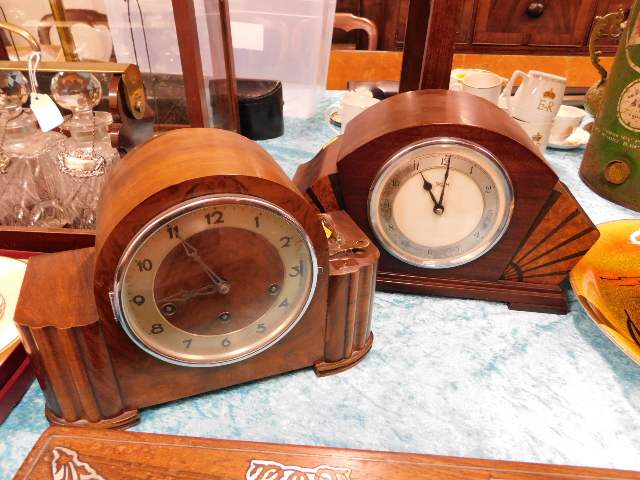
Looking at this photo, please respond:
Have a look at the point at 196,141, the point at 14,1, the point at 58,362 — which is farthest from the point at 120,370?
the point at 14,1

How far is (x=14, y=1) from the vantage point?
6.98 ft

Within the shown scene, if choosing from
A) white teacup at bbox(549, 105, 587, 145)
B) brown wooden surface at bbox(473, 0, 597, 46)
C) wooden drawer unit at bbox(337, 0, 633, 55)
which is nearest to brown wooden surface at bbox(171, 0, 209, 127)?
white teacup at bbox(549, 105, 587, 145)

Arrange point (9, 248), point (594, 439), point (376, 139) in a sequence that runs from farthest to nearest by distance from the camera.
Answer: point (9, 248) → point (376, 139) → point (594, 439)

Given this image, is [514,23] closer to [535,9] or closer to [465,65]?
[535,9]

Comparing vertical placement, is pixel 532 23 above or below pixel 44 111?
below

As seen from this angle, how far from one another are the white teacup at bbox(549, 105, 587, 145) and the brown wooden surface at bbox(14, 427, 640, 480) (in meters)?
1.11

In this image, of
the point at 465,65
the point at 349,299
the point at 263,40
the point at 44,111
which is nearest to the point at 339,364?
the point at 349,299

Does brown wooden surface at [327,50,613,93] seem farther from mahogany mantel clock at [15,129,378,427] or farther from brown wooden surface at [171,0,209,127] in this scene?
mahogany mantel clock at [15,129,378,427]

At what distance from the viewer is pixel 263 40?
1609 mm

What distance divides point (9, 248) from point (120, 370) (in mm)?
424

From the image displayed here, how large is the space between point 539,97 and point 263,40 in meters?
0.87

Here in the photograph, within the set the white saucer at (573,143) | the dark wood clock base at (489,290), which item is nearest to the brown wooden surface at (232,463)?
the dark wood clock base at (489,290)

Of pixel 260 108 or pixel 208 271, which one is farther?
pixel 260 108

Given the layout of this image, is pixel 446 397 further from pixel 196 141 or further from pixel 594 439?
pixel 196 141
